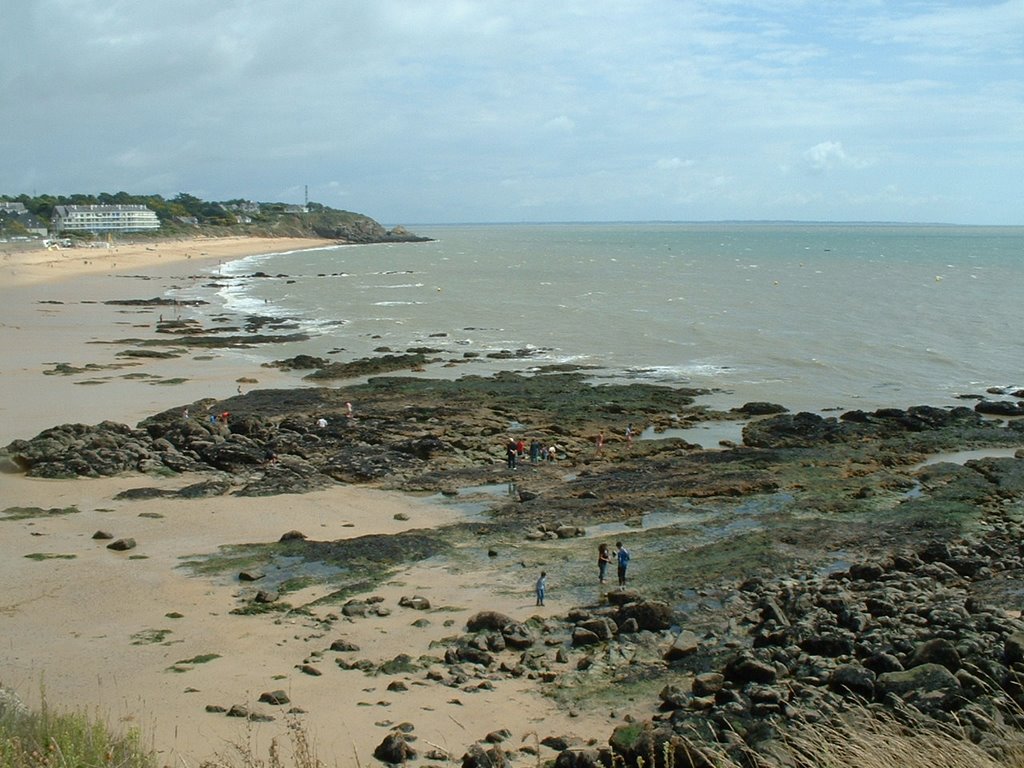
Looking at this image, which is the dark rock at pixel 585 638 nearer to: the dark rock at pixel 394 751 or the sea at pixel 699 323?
the dark rock at pixel 394 751

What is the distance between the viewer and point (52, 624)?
1422cm

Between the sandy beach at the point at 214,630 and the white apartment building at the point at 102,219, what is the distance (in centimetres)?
14547

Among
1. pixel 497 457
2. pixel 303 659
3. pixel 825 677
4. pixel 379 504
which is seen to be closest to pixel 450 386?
pixel 497 457

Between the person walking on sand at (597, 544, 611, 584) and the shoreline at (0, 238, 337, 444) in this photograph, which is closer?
the person walking on sand at (597, 544, 611, 584)

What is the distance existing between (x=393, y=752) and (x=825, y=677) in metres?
5.16

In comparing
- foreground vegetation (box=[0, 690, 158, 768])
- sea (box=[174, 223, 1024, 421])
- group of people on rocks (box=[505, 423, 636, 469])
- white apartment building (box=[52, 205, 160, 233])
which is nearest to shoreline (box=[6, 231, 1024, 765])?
group of people on rocks (box=[505, 423, 636, 469])

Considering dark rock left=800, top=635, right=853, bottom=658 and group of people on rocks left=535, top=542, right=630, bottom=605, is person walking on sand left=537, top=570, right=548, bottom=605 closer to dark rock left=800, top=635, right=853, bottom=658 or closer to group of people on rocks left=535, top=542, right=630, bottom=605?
group of people on rocks left=535, top=542, right=630, bottom=605

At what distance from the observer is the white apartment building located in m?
156

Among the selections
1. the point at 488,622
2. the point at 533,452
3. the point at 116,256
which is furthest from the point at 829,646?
the point at 116,256

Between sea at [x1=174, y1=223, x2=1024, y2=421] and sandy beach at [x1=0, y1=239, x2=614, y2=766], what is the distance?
1754 cm

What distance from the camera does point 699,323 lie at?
56031 millimetres

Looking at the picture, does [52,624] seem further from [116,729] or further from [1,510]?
[1,510]

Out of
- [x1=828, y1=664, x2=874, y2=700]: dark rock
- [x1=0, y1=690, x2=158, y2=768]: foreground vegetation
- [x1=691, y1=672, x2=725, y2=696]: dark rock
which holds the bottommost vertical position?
[x1=691, y1=672, x2=725, y2=696]: dark rock

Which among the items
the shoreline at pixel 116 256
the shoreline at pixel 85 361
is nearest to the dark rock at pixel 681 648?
the shoreline at pixel 85 361
